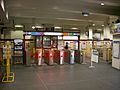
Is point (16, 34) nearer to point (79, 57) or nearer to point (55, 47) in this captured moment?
point (55, 47)

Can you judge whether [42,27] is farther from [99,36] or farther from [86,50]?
[99,36]

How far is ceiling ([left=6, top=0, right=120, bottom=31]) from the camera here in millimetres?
8672

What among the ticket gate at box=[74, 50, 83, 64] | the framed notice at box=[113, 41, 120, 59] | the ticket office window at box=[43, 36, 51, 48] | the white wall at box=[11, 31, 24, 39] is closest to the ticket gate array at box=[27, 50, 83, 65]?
the ticket gate at box=[74, 50, 83, 64]

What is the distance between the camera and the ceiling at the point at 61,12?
8.67 metres

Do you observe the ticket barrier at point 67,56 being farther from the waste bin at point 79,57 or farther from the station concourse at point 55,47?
the waste bin at point 79,57

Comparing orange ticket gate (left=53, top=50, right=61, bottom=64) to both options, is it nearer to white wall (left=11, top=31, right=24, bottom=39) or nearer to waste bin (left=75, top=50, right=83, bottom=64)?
waste bin (left=75, top=50, right=83, bottom=64)

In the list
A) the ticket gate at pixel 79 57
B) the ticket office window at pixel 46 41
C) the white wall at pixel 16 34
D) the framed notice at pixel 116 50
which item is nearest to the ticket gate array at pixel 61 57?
the ticket gate at pixel 79 57

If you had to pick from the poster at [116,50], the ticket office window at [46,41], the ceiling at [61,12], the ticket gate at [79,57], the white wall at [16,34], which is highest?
the ceiling at [61,12]

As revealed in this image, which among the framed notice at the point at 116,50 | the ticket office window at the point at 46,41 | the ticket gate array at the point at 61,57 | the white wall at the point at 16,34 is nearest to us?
the framed notice at the point at 116,50

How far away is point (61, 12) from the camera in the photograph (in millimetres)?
11477

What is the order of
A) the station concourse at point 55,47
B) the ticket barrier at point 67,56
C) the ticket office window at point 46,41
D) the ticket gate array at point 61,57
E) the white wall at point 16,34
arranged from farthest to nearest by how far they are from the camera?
the ticket office window at point 46,41, the white wall at point 16,34, the ticket barrier at point 67,56, the ticket gate array at point 61,57, the station concourse at point 55,47

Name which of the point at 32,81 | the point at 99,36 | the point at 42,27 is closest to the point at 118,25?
the point at 32,81

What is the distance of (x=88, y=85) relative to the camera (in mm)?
7297

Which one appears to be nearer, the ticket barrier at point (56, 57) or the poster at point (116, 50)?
the poster at point (116, 50)
